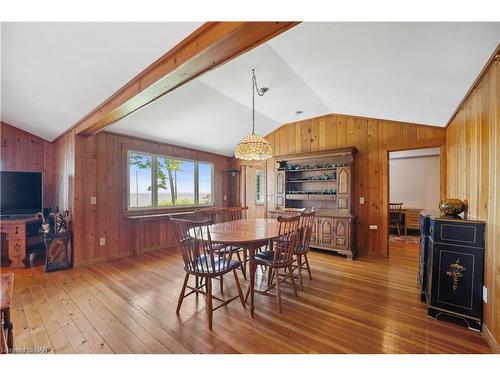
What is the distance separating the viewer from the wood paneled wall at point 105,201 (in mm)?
3566

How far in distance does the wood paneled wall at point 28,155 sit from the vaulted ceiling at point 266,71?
0.87ft

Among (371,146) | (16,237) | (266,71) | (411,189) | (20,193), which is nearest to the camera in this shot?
(266,71)

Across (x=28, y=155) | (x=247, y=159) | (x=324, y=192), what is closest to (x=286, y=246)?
(x=247, y=159)

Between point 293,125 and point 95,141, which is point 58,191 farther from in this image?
point 293,125

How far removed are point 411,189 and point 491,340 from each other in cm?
561

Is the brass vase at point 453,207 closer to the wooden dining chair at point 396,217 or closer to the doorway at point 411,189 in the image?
the doorway at point 411,189

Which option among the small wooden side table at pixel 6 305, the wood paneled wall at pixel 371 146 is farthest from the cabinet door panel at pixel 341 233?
the small wooden side table at pixel 6 305

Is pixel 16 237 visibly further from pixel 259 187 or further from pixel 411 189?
pixel 411 189

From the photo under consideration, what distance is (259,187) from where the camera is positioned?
5.79 meters

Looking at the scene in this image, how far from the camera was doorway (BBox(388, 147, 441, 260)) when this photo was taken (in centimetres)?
582

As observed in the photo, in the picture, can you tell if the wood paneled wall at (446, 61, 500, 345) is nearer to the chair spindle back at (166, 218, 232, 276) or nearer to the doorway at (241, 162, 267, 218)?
the chair spindle back at (166, 218, 232, 276)

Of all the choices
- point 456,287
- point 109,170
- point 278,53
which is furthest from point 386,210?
point 109,170
